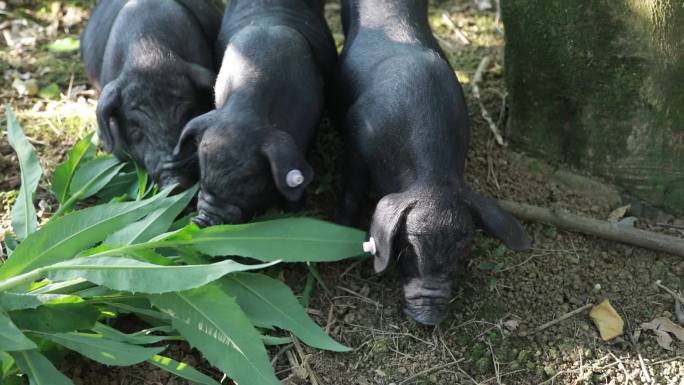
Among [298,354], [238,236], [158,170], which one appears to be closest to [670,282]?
[298,354]

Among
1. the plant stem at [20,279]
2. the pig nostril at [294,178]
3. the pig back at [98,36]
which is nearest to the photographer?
the plant stem at [20,279]

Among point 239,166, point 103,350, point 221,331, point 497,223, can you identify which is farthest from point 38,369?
point 497,223

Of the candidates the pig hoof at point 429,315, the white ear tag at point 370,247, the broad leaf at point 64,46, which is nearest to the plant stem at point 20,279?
the white ear tag at point 370,247

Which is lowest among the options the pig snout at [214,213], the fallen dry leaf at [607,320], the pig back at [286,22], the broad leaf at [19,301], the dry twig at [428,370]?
the dry twig at [428,370]

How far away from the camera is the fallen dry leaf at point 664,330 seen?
4145 mm

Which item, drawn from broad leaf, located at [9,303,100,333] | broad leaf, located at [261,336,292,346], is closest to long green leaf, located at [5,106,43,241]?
broad leaf, located at [9,303,100,333]

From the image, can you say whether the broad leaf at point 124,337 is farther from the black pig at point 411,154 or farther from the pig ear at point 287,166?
the black pig at point 411,154

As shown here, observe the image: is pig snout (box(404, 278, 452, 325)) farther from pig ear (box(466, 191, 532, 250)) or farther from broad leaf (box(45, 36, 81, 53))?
broad leaf (box(45, 36, 81, 53))

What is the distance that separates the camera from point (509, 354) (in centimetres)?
400

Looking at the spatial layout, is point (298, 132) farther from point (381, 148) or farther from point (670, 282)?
point (670, 282)

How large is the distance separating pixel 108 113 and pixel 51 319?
5.10 feet

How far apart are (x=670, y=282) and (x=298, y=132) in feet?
7.38

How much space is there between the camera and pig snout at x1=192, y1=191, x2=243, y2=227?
4195 millimetres

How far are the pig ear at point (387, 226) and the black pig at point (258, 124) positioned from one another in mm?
424
